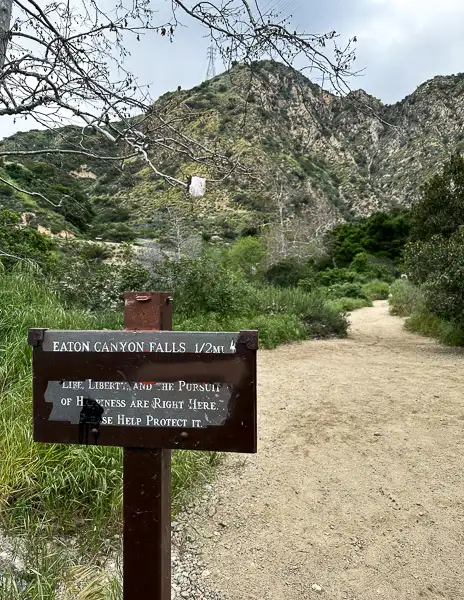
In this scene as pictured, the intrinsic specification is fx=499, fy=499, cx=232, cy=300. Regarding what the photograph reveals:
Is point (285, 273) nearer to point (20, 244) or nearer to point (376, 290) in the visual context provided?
point (376, 290)

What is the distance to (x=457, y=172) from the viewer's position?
12391mm

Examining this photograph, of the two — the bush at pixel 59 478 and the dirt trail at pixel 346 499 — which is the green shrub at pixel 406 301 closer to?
the dirt trail at pixel 346 499

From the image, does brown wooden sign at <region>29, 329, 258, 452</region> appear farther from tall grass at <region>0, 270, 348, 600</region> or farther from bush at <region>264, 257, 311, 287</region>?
bush at <region>264, 257, 311, 287</region>

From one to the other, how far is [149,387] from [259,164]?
127 inches

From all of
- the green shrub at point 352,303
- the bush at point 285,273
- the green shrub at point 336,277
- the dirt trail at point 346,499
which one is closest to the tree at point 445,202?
the green shrub at point 352,303

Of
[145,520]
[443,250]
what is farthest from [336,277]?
[145,520]

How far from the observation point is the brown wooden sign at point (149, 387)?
1.51 meters

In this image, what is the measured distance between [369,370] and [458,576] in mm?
4760

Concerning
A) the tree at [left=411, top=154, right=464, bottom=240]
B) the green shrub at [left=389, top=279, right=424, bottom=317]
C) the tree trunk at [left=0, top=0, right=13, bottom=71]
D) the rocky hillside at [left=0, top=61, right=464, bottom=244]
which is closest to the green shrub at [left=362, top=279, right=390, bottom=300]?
the green shrub at [left=389, top=279, right=424, bottom=317]

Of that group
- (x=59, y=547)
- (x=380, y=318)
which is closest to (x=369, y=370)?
(x=59, y=547)

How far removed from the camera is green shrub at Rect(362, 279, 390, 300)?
23.2 meters

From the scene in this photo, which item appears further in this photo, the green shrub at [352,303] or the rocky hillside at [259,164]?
the green shrub at [352,303]

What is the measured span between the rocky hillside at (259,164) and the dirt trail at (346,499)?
6.87 ft

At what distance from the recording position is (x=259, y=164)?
14.4 feet
